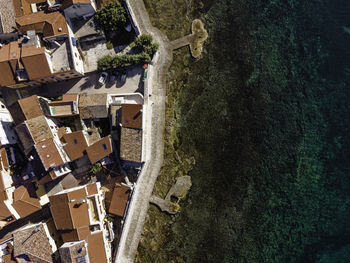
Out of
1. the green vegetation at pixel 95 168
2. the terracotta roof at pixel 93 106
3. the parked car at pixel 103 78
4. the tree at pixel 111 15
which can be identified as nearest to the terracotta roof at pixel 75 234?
the green vegetation at pixel 95 168

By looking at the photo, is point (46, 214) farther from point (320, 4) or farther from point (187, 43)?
point (320, 4)

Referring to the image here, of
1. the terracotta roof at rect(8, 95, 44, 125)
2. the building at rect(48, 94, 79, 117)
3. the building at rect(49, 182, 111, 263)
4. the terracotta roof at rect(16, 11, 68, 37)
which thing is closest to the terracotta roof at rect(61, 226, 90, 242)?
the building at rect(49, 182, 111, 263)

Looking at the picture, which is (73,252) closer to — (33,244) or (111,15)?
(33,244)

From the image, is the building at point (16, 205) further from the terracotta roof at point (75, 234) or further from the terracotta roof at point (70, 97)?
the terracotta roof at point (70, 97)

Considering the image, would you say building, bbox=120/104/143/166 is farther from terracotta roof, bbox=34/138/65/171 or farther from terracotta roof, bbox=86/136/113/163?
terracotta roof, bbox=34/138/65/171

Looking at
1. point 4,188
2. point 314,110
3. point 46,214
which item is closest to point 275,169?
point 314,110
